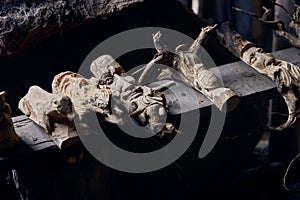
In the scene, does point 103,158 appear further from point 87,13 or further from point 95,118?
point 87,13

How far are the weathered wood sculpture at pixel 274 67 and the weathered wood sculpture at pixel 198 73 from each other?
0.18 metres

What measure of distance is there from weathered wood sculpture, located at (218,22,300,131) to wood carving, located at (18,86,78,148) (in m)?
0.66

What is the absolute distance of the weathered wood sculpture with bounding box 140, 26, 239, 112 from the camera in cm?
154

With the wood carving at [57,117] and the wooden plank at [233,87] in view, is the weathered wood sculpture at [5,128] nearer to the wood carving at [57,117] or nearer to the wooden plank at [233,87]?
the wood carving at [57,117]

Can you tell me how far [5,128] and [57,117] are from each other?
142 mm

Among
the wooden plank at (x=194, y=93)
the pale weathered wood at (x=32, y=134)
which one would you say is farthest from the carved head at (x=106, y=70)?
the pale weathered wood at (x=32, y=134)

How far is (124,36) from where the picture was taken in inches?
82.2

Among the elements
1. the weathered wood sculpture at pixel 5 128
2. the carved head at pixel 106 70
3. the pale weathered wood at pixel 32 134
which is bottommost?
the pale weathered wood at pixel 32 134

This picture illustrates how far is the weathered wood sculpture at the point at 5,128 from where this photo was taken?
1362 mm

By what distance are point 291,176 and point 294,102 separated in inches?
39.7

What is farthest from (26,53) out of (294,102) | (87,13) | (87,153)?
(294,102)

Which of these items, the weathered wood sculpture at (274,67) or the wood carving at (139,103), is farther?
the weathered wood sculpture at (274,67)

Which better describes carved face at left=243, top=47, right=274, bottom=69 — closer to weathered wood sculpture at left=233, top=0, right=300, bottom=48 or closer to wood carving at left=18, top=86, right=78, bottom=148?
weathered wood sculpture at left=233, top=0, right=300, bottom=48

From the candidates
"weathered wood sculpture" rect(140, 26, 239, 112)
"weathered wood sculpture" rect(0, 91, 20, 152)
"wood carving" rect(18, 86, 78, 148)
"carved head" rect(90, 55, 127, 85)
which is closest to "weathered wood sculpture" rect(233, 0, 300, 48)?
"weathered wood sculpture" rect(140, 26, 239, 112)
